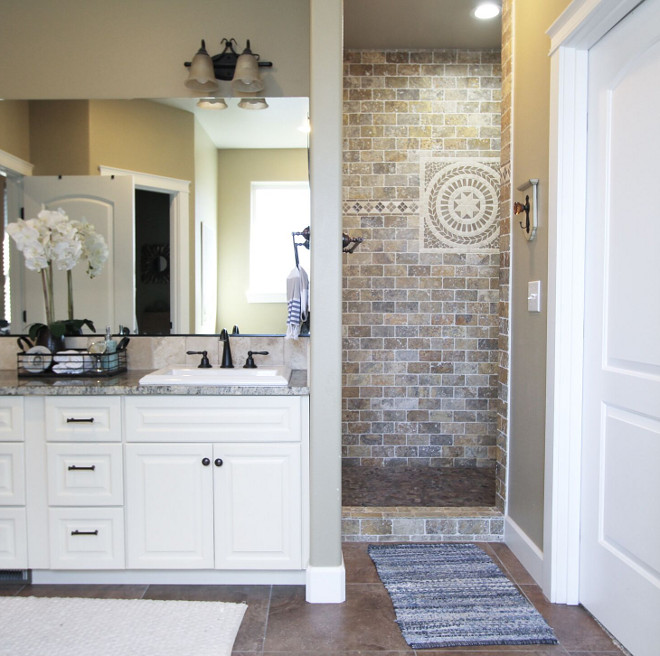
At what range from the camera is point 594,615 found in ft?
6.96

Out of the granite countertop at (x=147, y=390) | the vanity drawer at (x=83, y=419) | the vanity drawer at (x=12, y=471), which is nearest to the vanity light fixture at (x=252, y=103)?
the granite countertop at (x=147, y=390)

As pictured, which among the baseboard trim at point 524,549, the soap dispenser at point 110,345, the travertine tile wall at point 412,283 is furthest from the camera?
the travertine tile wall at point 412,283

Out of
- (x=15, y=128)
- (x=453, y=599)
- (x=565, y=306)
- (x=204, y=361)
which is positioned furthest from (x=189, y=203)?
(x=453, y=599)

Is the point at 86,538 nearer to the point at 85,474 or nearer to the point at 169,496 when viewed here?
the point at 85,474

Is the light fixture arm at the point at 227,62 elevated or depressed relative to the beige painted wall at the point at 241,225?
elevated

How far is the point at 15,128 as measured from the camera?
277cm

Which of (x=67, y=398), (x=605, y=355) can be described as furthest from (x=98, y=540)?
(x=605, y=355)

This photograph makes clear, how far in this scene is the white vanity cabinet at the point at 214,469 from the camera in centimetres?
228

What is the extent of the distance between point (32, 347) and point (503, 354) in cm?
220

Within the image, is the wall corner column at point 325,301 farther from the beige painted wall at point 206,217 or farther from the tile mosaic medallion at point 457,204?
the tile mosaic medallion at point 457,204

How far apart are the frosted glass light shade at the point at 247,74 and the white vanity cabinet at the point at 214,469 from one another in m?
1.48

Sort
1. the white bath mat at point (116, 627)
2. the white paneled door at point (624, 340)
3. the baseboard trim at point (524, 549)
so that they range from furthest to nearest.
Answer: the baseboard trim at point (524, 549) < the white bath mat at point (116, 627) < the white paneled door at point (624, 340)

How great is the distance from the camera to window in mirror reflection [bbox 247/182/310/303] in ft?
9.18

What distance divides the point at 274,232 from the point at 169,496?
4.26 ft
